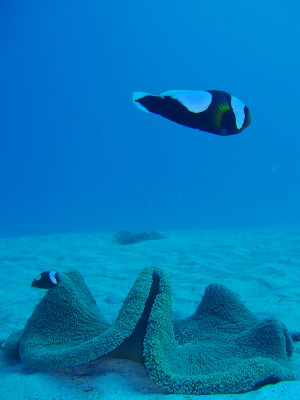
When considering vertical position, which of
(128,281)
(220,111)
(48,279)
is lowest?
(128,281)

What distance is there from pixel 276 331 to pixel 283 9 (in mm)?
123487

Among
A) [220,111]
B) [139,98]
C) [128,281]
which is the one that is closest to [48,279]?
[139,98]

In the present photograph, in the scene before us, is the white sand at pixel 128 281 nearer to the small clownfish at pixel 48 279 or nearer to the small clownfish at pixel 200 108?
the small clownfish at pixel 48 279

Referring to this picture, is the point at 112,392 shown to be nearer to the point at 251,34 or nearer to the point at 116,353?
the point at 116,353

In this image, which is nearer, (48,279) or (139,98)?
(139,98)

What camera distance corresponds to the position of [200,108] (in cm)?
182

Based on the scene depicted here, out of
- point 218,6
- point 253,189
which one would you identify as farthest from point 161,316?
point 218,6

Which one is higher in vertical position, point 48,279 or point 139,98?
point 139,98

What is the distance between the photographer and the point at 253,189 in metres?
121

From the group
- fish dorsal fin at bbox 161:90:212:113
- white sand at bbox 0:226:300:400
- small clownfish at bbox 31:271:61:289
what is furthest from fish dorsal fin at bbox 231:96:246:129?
small clownfish at bbox 31:271:61:289

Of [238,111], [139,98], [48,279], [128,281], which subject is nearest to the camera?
[139,98]

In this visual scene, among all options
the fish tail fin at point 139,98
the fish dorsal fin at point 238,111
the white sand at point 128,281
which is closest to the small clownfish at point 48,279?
the white sand at point 128,281

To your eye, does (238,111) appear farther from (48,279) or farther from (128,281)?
(128,281)

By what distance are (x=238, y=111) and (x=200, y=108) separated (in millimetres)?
206
